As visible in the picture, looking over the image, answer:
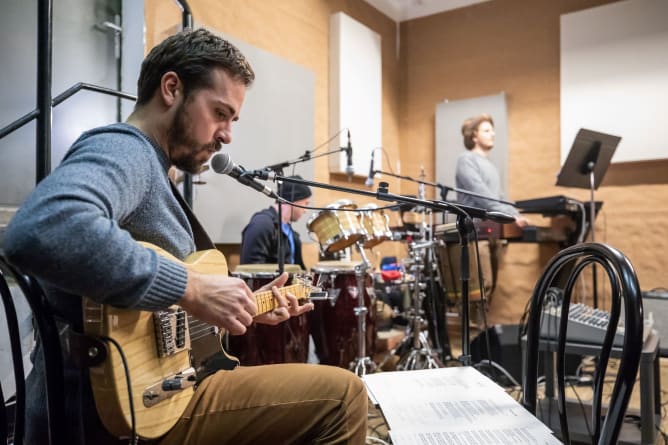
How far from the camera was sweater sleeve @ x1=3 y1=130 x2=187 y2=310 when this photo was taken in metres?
0.81

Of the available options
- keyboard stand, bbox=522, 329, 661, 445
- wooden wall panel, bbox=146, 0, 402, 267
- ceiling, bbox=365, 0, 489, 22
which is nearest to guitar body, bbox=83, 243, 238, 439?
keyboard stand, bbox=522, 329, 661, 445

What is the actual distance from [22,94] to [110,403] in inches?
92.5

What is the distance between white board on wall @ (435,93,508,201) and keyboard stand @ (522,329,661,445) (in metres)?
3.27

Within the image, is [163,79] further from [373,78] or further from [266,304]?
[373,78]

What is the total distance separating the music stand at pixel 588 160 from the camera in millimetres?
4023

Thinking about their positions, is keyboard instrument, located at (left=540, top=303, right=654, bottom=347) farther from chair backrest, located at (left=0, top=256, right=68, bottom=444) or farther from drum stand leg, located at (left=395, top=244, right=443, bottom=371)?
chair backrest, located at (left=0, top=256, right=68, bottom=444)

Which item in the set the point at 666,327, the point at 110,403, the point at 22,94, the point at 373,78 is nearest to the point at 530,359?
the point at 110,403

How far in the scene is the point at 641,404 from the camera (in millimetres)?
1912

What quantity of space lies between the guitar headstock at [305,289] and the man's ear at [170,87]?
633 millimetres

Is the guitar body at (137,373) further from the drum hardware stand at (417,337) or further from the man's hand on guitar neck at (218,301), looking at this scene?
the drum hardware stand at (417,337)

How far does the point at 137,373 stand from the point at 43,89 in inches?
45.2

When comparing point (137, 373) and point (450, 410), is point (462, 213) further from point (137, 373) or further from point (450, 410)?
point (137, 373)

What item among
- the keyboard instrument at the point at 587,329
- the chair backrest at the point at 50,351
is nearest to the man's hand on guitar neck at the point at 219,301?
the chair backrest at the point at 50,351

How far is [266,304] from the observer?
140 centimetres
